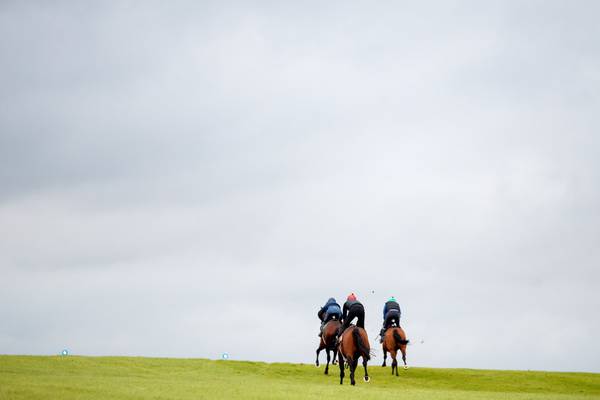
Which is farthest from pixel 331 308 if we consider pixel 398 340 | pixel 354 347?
pixel 354 347

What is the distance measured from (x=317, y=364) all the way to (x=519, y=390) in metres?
13.1

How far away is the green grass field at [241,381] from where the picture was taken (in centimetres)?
2338

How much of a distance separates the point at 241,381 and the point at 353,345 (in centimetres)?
637

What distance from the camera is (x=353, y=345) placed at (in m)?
34.2

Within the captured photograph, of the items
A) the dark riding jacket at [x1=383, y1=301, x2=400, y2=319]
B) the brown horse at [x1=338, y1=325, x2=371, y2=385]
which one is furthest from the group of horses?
the dark riding jacket at [x1=383, y1=301, x2=400, y2=319]

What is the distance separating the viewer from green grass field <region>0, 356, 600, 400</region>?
23375mm

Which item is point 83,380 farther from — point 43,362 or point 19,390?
point 43,362

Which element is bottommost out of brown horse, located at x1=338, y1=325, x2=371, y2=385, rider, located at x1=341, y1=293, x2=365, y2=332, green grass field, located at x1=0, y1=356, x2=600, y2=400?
green grass field, located at x1=0, y1=356, x2=600, y2=400

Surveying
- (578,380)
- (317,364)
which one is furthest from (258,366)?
(578,380)

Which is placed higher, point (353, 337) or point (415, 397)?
point (353, 337)

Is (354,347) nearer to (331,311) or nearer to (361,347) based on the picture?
(361,347)

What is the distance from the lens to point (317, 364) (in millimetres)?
43625

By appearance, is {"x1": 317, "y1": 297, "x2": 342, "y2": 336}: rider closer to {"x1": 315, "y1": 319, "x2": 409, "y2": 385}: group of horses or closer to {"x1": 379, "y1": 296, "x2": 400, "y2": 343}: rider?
{"x1": 315, "y1": 319, "x2": 409, "y2": 385}: group of horses

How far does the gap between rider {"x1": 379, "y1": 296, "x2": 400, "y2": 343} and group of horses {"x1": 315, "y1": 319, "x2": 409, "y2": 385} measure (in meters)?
0.49
